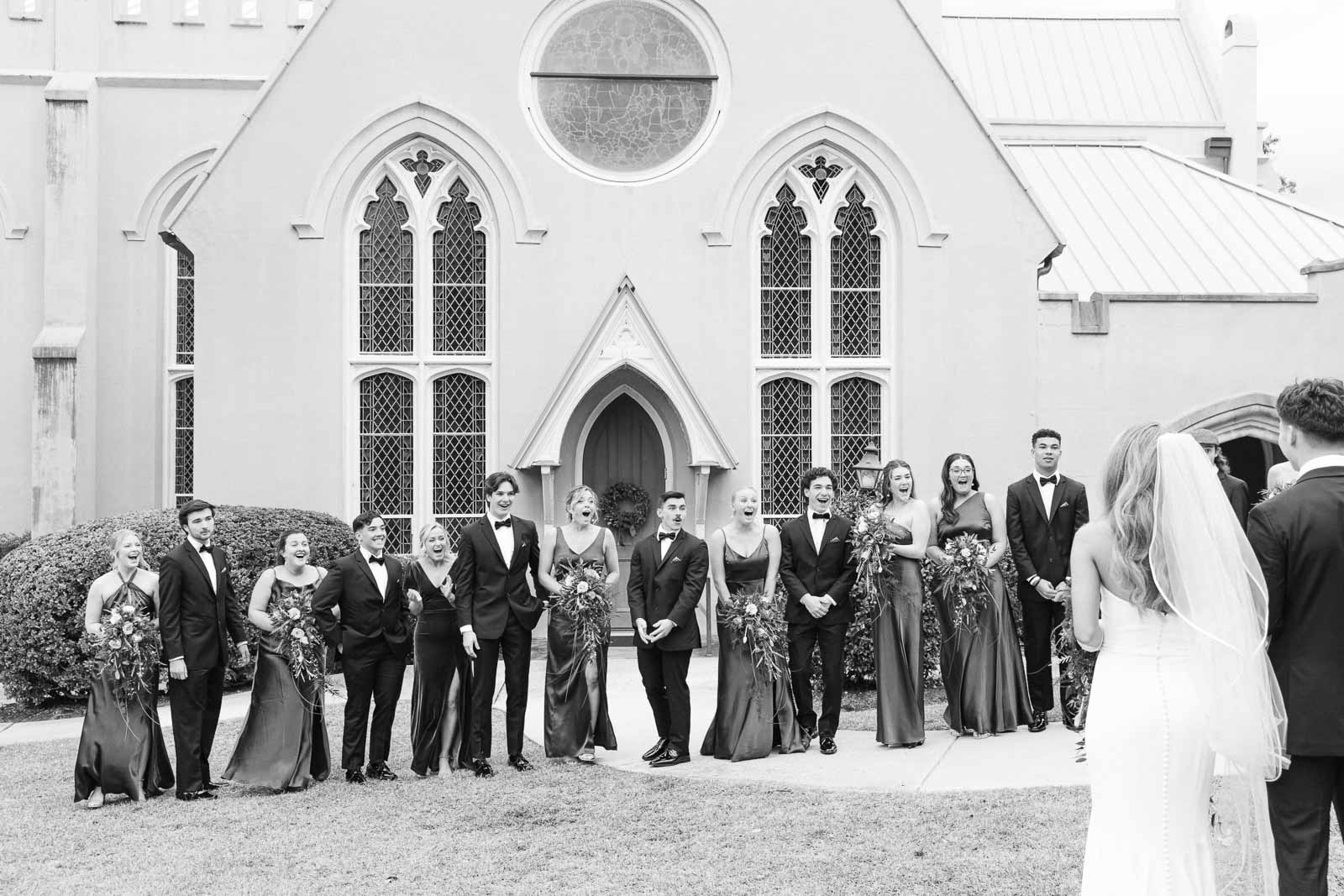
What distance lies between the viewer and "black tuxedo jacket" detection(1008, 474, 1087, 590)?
10031 millimetres

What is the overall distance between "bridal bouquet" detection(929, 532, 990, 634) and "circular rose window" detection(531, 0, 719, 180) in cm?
767

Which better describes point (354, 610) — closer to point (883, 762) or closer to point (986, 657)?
point (883, 762)

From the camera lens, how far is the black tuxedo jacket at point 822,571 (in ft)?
31.9

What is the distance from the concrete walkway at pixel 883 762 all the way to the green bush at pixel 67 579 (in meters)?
1.17

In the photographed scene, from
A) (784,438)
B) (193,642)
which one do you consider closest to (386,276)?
(784,438)

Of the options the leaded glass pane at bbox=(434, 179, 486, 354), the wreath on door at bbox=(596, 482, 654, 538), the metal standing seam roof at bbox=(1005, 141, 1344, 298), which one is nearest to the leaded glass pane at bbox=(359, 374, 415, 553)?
the leaded glass pane at bbox=(434, 179, 486, 354)

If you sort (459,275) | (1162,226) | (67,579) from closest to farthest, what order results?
1. (67,579)
2. (459,275)
3. (1162,226)

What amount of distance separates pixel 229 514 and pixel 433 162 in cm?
500

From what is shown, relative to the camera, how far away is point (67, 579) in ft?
41.2

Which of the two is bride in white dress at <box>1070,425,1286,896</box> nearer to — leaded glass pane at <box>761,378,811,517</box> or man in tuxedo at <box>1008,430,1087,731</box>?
man in tuxedo at <box>1008,430,1087,731</box>

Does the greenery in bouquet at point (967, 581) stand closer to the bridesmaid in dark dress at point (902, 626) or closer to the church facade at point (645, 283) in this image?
the bridesmaid in dark dress at point (902, 626)

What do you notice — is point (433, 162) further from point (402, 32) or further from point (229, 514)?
point (229, 514)

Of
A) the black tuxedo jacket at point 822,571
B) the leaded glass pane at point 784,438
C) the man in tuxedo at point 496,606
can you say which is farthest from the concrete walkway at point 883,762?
the leaded glass pane at point 784,438

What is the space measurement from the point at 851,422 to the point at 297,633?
8611mm
